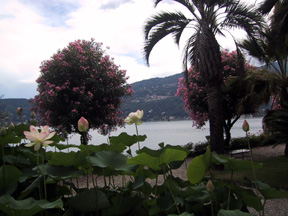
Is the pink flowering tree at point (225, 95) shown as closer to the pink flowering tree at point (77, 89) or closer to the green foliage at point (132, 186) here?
the pink flowering tree at point (77, 89)

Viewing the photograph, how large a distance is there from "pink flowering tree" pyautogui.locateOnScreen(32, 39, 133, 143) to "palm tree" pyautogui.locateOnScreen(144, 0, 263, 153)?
2.37 m

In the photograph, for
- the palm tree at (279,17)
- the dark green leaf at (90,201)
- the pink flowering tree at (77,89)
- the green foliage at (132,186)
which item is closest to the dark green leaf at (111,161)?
the green foliage at (132,186)

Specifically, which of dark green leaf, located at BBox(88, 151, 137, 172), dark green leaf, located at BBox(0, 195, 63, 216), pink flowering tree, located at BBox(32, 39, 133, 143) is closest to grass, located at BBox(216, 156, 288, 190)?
pink flowering tree, located at BBox(32, 39, 133, 143)

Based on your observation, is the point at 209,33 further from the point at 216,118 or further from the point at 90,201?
the point at 90,201

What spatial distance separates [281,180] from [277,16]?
446 cm

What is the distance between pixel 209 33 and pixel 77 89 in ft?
15.9

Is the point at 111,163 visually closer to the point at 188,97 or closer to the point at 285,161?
the point at 285,161

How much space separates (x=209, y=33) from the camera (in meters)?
8.48

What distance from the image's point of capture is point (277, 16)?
25.8 feet

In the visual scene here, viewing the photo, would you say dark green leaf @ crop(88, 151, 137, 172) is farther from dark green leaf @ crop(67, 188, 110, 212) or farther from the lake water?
the lake water

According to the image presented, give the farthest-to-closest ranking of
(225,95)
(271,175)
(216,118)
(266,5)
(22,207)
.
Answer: (225,95), (216,118), (266,5), (271,175), (22,207)

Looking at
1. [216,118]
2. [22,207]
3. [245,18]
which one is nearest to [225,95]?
[216,118]

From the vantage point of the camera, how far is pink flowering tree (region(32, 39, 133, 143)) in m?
10.0

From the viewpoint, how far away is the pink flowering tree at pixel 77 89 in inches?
394
